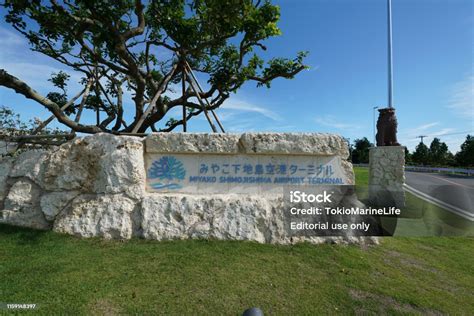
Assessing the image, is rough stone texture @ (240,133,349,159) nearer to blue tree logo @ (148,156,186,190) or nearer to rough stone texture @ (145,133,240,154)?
rough stone texture @ (145,133,240,154)

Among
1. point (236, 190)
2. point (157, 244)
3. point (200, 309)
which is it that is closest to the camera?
point (200, 309)

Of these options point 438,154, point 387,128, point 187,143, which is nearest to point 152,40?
point 187,143

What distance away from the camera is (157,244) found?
434 cm

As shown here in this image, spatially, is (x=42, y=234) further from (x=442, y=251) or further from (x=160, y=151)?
(x=442, y=251)

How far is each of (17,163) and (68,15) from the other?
350 centimetres

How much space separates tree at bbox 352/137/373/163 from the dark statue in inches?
1611

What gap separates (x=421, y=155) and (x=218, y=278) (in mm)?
50880

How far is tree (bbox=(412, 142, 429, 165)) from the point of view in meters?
42.2

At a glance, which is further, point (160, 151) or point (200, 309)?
point (160, 151)

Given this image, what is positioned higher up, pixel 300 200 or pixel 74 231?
pixel 300 200

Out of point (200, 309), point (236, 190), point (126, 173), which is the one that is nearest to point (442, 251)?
point (236, 190)

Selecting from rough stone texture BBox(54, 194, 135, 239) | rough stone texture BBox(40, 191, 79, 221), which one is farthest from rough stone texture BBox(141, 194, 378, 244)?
rough stone texture BBox(40, 191, 79, 221)

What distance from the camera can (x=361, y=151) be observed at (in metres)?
51.8

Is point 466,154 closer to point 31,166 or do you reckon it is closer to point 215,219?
point 215,219
